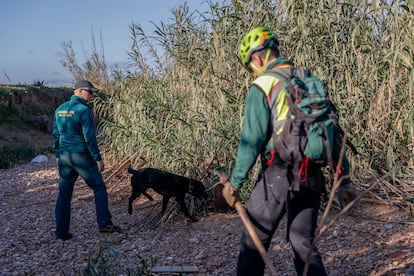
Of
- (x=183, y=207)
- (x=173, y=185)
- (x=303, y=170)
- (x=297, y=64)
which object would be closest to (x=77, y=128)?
(x=173, y=185)

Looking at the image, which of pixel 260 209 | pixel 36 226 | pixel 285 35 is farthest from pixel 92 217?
pixel 260 209

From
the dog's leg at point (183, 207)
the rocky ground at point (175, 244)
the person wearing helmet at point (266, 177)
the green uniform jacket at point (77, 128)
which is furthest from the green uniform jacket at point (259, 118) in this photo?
Answer: the dog's leg at point (183, 207)

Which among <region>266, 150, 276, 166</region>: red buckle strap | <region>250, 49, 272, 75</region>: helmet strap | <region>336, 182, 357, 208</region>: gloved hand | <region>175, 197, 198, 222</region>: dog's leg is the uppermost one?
<region>250, 49, 272, 75</region>: helmet strap

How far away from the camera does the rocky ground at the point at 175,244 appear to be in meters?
4.64

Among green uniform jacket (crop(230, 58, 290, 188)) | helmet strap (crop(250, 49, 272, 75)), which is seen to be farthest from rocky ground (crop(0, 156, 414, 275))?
helmet strap (crop(250, 49, 272, 75))

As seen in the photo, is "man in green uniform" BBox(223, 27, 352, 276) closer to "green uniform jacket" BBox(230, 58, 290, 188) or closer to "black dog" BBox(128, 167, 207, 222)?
"green uniform jacket" BBox(230, 58, 290, 188)

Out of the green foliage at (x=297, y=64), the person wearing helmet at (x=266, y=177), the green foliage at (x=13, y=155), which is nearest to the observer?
the person wearing helmet at (x=266, y=177)

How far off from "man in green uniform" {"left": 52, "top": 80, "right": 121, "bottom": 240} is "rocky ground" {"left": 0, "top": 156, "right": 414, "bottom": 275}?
30 centimetres

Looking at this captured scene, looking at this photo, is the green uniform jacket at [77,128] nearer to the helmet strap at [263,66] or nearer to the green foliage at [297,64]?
the green foliage at [297,64]

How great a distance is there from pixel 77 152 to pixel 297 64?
2725 millimetres

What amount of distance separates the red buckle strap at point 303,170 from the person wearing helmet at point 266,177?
0.06m

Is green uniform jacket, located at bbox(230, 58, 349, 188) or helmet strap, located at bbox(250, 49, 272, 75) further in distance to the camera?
helmet strap, located at bbox(250, 49, 272, 75)

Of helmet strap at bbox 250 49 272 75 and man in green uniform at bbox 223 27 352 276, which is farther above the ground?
helmet strap at bbox 250 49 272 75

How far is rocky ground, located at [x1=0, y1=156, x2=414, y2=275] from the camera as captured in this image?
4645 millimetres
